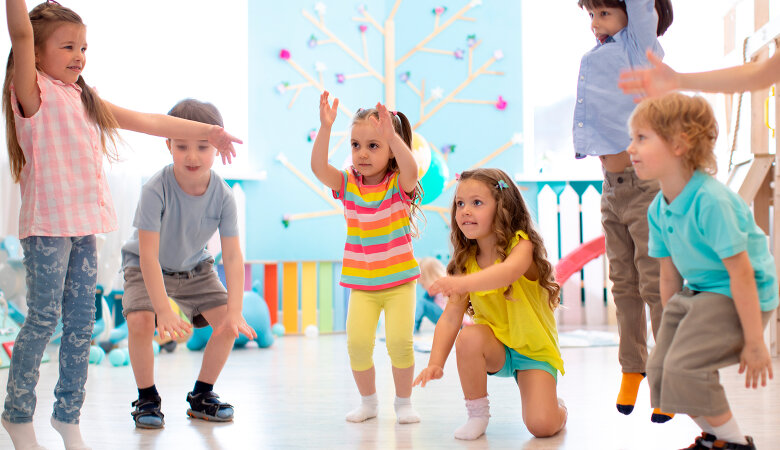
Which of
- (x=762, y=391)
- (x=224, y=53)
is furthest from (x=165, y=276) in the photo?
(x=224, y=53)

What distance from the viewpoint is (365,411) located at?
2.03 metres

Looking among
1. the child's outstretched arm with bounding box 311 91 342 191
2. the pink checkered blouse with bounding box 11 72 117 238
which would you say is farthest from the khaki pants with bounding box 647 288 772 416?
the pink checkered blouse with bounding box 11 72 117 238

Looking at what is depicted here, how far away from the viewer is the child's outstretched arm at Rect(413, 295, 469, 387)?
68.7 inches

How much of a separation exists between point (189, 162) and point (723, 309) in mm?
1347

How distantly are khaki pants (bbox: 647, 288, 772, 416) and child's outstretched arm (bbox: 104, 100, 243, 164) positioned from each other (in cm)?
112

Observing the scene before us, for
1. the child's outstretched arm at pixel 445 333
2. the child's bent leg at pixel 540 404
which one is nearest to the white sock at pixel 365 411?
the child's outstretched arm at pixel 445 333

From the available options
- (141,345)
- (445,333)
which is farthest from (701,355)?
(141,345)

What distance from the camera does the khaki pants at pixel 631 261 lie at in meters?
1.90

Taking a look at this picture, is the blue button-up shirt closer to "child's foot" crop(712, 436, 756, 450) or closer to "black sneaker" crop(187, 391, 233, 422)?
"child's foot" crop(712, 436, 756, 450)

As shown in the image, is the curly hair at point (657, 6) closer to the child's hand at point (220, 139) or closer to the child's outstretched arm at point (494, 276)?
the child's outstretched arm at point (494, 276)

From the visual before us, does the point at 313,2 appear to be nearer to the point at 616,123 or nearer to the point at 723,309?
the point at 616,123

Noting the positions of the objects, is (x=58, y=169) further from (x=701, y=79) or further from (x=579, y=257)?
(x=579, y=257)

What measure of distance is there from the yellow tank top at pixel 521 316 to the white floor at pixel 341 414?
0.21 meters

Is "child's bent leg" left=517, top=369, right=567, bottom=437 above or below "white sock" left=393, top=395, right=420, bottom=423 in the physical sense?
above
